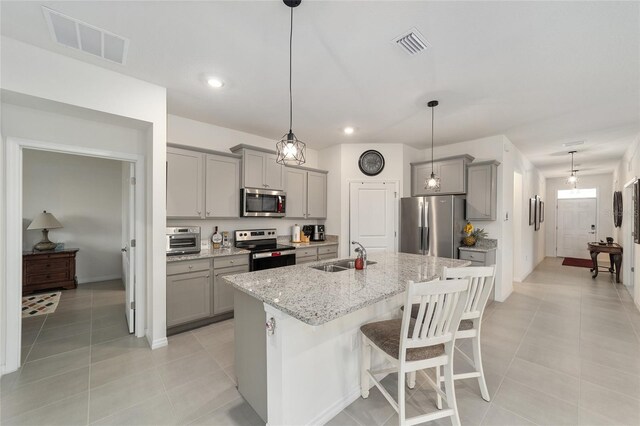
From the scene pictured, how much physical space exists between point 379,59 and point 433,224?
2.87 metres

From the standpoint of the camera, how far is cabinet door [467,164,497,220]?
4.21 meters

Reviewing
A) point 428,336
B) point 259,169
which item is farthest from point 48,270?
point 428,336

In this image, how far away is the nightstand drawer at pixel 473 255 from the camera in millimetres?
4027

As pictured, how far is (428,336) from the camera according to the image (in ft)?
5.04

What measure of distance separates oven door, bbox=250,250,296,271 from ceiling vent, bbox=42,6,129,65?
2492 mm

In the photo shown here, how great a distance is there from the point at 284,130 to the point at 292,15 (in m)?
2.35

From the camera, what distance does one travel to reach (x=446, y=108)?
10.6 ft

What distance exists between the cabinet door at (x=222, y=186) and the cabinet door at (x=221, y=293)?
2.56ft

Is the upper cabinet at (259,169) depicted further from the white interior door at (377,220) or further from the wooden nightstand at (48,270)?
the wooden nightstand at (48,270)

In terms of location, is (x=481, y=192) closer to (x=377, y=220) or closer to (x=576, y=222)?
(x=377, y=220)

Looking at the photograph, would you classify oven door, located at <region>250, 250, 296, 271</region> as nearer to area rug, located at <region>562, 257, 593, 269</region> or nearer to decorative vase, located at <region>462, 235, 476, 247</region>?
decorative vase, located at <region>462, 235, 476, 247</region>

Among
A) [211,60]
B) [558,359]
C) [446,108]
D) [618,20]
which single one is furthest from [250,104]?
[558,359]

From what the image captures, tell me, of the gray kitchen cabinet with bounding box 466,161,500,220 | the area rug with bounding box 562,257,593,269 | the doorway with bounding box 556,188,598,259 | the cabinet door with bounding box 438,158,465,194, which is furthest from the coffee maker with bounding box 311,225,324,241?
the doorway with bounding box 556,188,598,259

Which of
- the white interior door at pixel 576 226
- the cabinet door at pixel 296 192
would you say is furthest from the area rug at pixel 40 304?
the white interior door at pixel 576 226
